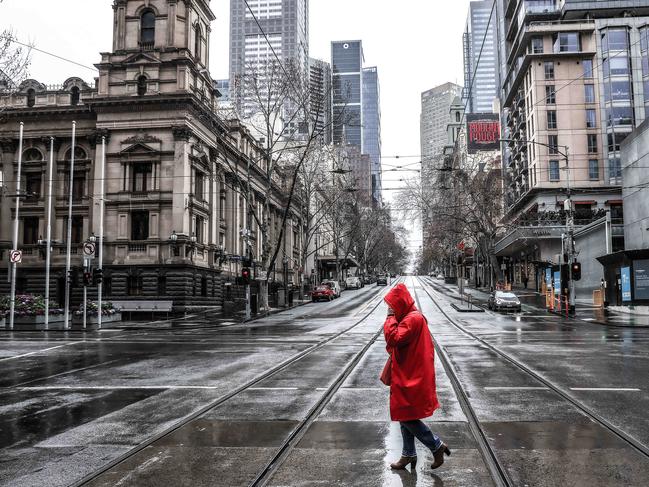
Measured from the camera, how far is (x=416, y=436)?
18.1 feet

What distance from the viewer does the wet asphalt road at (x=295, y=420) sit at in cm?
556

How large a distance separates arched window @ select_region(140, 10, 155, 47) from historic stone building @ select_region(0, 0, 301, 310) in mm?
75

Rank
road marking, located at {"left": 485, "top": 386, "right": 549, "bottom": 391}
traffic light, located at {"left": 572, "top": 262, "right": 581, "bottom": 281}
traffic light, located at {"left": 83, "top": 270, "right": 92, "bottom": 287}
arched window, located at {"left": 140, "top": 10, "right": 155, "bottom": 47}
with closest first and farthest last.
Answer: road marking, located at {"left": 485, "top": 386, "right": 549, "bottom": 391}
traffic light, located at {"left": 83, "top": 270, "right": 92, "bottom": 287}
traffic light, located at {"left": 572, "top": 262, "right": 581, "bottom": 281}
arched window, located at {"left": 140, "top": 10, "right": 155, "bottom": 47}

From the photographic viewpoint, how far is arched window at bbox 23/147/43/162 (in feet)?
149

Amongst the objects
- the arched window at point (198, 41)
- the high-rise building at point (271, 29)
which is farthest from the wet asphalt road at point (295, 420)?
the arched window at point (198, 41)

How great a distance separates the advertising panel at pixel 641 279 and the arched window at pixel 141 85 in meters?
34.0

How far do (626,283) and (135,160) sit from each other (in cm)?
3298

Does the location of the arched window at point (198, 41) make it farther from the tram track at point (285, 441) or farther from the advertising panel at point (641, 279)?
the tram track at point (285, 441)

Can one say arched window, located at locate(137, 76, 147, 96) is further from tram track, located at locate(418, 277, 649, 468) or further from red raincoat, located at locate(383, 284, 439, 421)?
red raincoat, located at locate(383, 284, 439, 421)

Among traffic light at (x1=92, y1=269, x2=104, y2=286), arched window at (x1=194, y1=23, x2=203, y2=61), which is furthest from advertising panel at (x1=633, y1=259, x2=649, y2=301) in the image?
arched window at (x1=194, y1=23, x2=203, y2=61)

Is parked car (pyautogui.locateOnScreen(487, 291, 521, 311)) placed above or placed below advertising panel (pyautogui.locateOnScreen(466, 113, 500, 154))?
below

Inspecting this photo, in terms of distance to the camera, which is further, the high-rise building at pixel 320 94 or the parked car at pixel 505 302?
the parked car at pixel 505 302

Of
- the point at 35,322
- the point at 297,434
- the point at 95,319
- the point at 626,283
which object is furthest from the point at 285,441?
the point at 626,283

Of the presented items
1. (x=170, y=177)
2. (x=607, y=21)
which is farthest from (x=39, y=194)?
(x=607, y=21)
